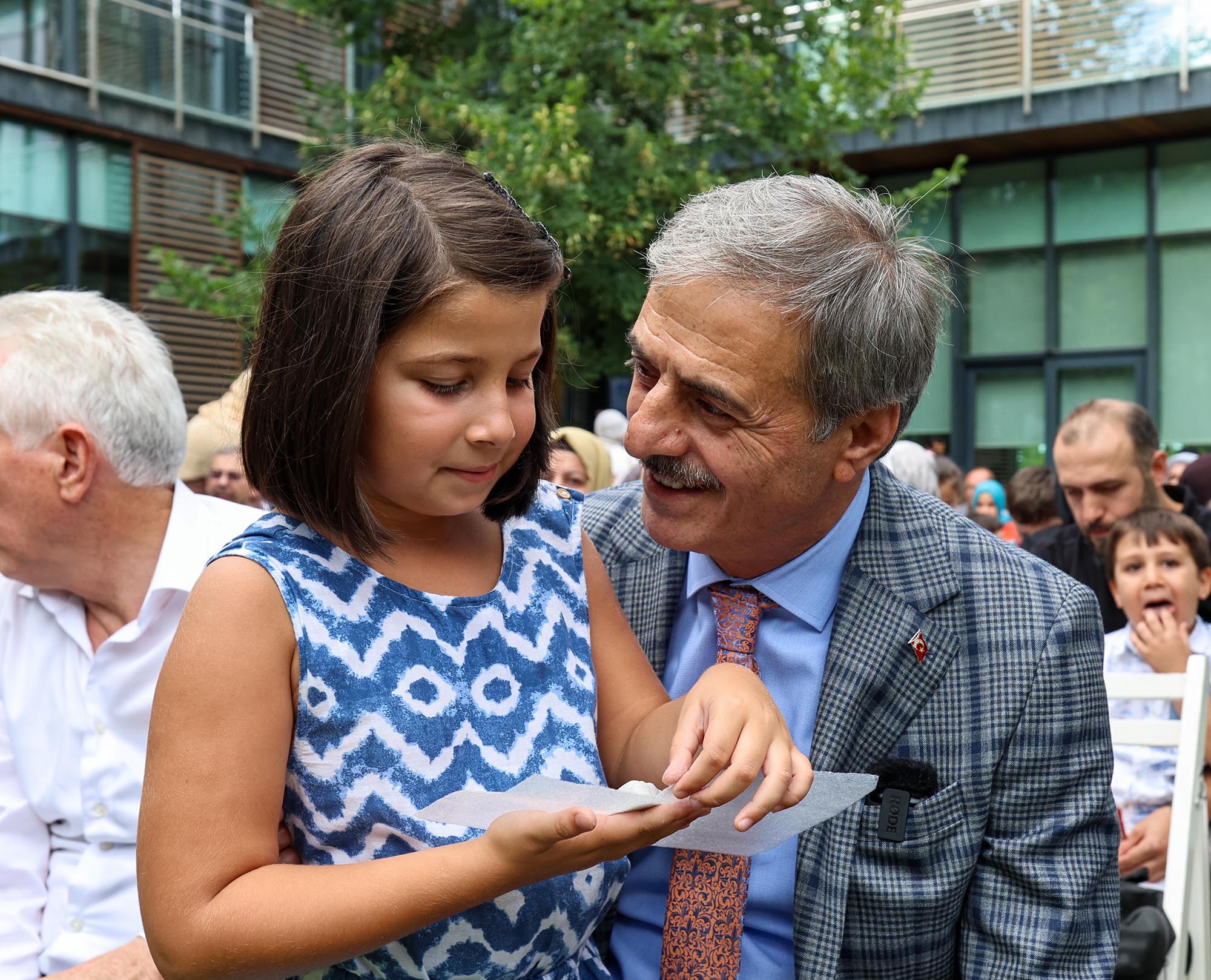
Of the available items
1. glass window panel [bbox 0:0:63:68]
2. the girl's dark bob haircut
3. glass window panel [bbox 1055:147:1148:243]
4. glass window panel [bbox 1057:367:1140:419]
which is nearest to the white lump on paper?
the girl's dark bob haircut

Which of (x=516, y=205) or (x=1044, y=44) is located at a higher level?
(x=1044, y=44)

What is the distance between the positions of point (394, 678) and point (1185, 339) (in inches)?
517

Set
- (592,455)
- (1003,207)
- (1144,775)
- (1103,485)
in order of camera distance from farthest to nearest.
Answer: (1003,207) → (592,455) → (1103,485) → (1144,775)

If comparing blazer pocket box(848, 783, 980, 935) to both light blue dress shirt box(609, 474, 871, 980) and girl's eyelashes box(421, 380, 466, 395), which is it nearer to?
light blue dress shirt box(609, 474, 871, 980)

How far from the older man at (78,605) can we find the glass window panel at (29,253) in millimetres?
9552

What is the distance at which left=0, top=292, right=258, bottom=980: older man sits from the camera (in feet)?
6.84

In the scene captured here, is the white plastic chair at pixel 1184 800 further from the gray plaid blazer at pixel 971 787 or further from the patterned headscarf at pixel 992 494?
the patterned headscarf at pixel 992 494

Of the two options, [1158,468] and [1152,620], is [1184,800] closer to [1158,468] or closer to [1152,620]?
[1152,620]

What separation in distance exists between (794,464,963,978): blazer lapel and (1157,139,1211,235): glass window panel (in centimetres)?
1223

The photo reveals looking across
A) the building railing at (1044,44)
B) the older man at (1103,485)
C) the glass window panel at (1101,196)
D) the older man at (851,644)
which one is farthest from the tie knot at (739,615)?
the glass window panel at (1101,196)

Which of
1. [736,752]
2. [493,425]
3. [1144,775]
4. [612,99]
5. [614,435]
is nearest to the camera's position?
[736,752]

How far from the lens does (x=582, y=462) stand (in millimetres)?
5484

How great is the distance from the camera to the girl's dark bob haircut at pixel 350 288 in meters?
1.35

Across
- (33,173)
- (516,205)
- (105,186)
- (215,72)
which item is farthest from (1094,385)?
(516,205)
